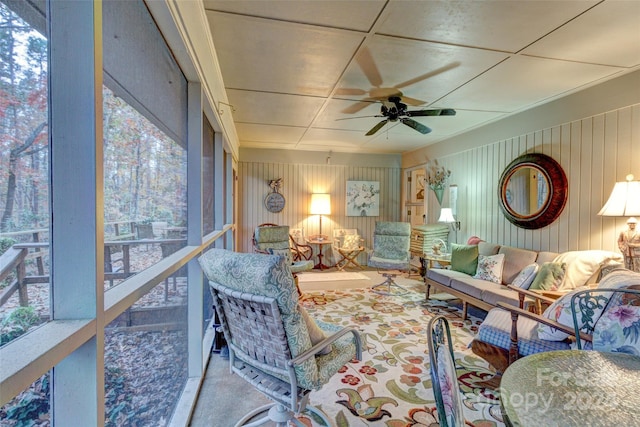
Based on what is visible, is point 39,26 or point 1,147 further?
point 39,26

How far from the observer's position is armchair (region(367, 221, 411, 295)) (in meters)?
4.83

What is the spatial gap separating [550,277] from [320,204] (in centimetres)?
404

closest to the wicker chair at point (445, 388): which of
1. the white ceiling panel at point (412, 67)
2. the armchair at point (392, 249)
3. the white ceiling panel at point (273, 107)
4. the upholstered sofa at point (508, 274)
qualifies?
the upholstered sofa at point (508, 274)

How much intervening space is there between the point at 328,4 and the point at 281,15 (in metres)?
0.32

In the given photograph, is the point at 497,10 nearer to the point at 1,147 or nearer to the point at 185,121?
the point at 185,121

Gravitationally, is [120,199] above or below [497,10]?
below

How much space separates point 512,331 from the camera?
6.55 ft

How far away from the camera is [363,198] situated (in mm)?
6621

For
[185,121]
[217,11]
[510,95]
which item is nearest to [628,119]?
[510,95]

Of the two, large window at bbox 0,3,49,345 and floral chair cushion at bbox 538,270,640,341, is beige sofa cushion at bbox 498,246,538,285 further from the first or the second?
large window at bbox 0,3,49,345

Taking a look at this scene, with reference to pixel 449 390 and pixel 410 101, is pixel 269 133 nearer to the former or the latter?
pixel 410 101

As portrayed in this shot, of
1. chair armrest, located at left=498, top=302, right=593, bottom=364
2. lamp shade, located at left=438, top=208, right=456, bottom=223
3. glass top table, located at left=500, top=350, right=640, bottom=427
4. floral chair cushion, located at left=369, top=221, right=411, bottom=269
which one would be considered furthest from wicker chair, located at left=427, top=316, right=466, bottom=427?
lamp shade, located at left=438, top=208, right=456, bottom=223

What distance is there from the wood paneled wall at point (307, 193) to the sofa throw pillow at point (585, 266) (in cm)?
407

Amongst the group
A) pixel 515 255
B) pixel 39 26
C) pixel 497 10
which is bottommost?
pixel 515 255
